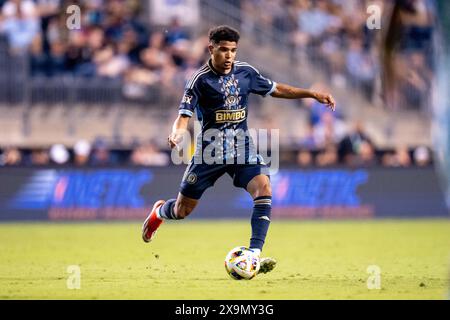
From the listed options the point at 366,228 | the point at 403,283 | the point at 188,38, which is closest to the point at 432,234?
the point at 366,228

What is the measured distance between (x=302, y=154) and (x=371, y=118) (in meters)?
3.08

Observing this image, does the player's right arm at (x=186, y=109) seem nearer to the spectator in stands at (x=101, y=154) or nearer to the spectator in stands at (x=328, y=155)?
the spectator in stands at (x=101, y=154)

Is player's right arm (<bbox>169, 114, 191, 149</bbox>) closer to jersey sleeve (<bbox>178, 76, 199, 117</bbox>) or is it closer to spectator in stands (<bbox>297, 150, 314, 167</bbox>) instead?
jersey sleeve (<bbox>178, 76, 199, 117</bbox>)

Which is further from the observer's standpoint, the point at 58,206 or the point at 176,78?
the point at 176,78

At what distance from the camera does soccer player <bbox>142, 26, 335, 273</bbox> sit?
10203 mm

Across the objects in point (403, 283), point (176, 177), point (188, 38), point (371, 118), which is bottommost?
point (403, 283)

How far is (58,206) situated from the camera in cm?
1997

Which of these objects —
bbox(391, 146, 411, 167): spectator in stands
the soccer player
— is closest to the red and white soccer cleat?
the soccer player

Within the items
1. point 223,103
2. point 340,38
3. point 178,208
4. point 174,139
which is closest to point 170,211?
point 178,208

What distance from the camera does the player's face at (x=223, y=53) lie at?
10.2 metres

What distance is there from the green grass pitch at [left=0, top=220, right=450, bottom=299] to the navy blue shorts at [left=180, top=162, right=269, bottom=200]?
1001 millimetres

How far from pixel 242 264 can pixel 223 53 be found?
2221 mm

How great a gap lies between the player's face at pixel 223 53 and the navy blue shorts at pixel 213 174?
3.64 ft

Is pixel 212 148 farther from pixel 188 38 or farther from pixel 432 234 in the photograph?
pixel 188 38
